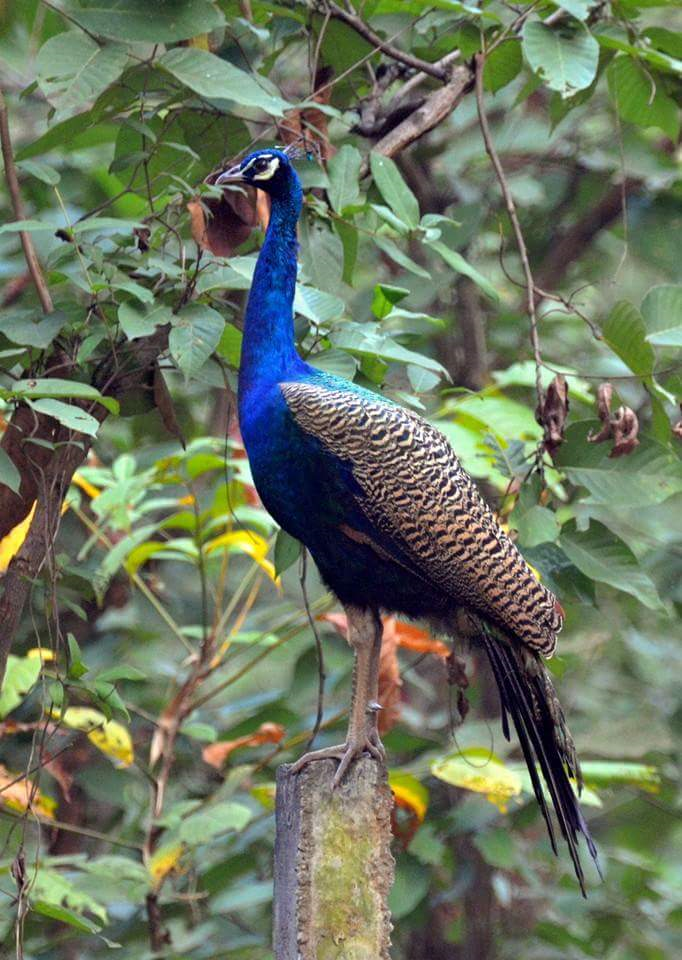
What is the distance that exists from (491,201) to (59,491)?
3402mm

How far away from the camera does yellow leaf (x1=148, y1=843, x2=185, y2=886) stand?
12.7ft

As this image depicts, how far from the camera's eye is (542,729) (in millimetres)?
3189

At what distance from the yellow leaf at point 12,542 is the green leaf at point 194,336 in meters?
0.66

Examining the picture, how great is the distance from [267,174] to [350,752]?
1.33 metres

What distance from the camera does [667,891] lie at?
6.12m

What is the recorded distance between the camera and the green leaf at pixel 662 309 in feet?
11.6

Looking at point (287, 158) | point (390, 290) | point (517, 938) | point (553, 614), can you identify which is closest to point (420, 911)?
point (517, 938)

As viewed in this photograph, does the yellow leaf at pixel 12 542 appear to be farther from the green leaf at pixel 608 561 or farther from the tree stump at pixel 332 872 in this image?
the green leaf at pixel 608 561

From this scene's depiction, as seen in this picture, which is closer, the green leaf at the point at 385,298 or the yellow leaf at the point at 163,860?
the green leaf at the point at 385,298

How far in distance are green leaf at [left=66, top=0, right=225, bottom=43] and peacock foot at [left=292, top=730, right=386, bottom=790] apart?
1551 millimetres

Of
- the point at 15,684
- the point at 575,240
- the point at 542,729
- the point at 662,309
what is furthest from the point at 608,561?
the point at 575,240

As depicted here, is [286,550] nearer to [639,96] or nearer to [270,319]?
[270,319]

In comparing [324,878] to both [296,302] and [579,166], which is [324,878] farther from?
[579,166]

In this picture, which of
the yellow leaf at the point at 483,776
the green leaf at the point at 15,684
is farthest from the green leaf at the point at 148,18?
the yellow leaf at the point at 483,776
